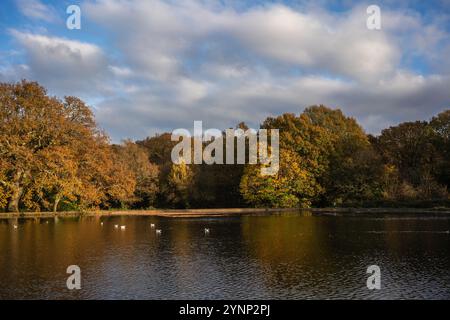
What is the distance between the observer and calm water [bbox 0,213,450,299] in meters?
14.6

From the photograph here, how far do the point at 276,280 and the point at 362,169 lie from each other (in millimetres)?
44831

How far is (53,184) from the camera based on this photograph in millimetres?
47781

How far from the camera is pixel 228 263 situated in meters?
19.3

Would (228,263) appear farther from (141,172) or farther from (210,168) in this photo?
(210,168)

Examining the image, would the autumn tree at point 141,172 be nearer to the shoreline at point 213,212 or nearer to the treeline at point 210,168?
the treeline at point 210,168

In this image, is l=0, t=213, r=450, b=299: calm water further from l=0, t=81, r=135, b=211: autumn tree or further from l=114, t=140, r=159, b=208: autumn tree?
l=114, t=140, r=159, b=208: autumn tree

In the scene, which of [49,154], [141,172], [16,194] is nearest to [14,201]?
[16,194]

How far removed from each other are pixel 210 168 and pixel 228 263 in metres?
49.9

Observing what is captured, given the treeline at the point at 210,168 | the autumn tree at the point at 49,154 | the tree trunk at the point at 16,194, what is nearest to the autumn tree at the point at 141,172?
the treeline at the point at 210,168

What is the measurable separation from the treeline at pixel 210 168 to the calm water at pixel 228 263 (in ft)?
59.4

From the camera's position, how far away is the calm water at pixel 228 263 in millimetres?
14609

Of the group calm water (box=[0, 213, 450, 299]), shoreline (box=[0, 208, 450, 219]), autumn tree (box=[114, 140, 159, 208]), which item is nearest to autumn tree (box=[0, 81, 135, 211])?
shoreline (box=[0, 208, 450, 219])
